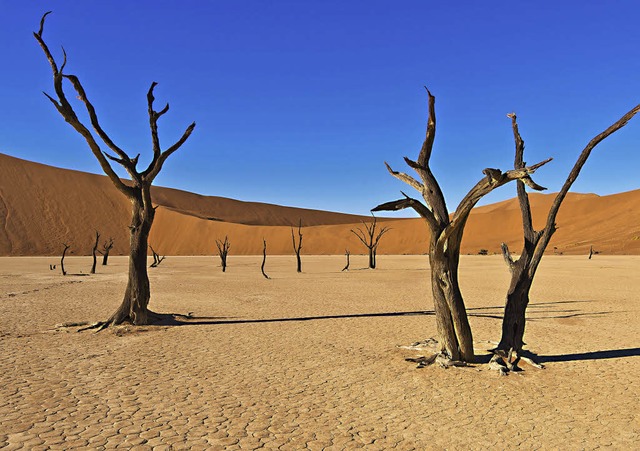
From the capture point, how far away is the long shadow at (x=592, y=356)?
8023 mm

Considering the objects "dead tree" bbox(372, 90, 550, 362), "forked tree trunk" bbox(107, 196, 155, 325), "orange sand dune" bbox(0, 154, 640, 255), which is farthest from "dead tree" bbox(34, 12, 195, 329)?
"orange sand dune" bbox(0, 154, 640, 255)

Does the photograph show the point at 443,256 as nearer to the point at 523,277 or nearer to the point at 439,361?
the point at 523,277

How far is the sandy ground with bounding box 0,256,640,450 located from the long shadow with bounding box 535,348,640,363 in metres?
0.03

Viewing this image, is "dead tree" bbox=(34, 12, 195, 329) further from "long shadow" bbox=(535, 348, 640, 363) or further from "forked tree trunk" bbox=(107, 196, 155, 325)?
"long shadow" bbox=(535, 348, 640, 363)

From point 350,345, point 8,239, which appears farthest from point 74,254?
point 350,345

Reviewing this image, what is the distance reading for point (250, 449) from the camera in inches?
183

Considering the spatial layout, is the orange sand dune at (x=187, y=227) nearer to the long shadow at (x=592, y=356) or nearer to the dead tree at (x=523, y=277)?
the long shadow at (x=592, y=356)

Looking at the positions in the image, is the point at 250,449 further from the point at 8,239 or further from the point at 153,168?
the point at 8,239

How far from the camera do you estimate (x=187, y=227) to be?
85.2 metres

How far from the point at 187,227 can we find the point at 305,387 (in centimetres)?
8182

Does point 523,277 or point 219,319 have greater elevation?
point 523,277

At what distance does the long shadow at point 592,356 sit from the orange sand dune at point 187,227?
54.3 meters

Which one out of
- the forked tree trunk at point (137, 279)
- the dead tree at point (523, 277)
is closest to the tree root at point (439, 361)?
the dead tree at point (523, 277)

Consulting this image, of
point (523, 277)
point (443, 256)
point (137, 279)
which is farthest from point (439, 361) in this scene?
point (137, 279)
